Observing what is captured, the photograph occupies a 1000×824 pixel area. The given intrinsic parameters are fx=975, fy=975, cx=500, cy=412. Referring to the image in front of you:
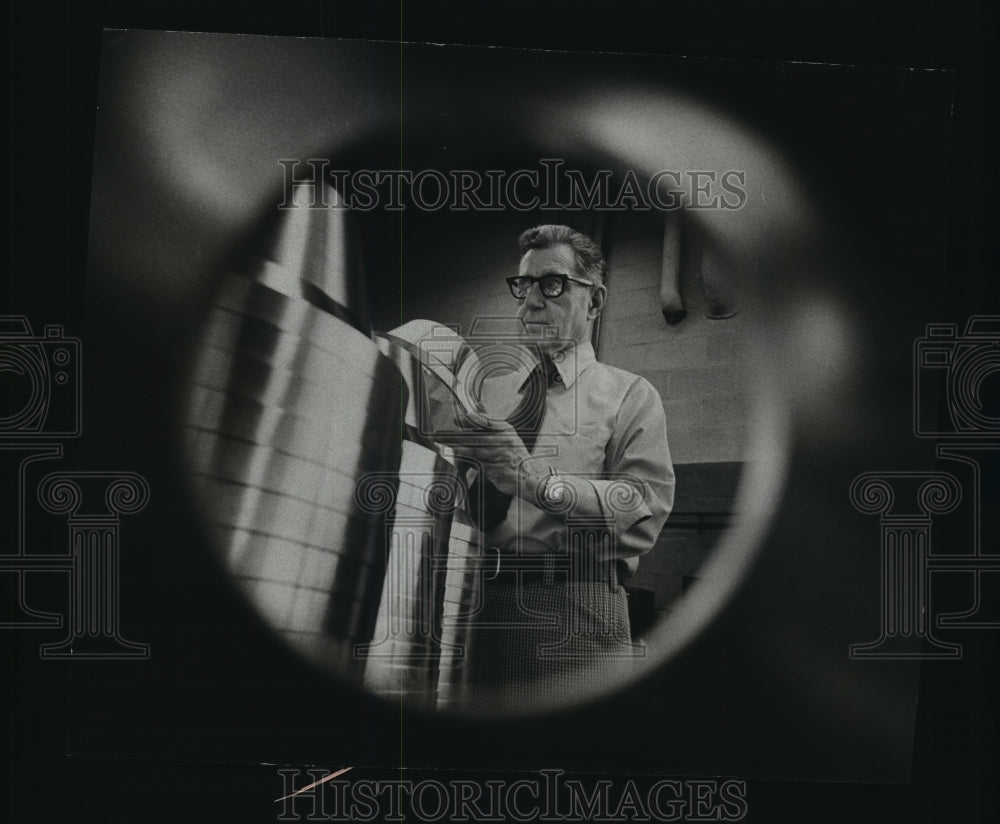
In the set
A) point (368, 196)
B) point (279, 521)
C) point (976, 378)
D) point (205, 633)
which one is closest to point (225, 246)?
point (368, 196)

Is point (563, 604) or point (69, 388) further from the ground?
point (69, 388)

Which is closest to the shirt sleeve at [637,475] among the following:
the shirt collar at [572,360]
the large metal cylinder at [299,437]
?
the shirt collar at [572,360]

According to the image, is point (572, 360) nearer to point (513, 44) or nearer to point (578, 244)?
point (578, 244)

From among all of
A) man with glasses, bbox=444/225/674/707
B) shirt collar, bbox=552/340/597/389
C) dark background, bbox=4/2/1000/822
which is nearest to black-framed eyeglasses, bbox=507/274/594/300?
Result: man with glasses, bbox=444/225/674/707

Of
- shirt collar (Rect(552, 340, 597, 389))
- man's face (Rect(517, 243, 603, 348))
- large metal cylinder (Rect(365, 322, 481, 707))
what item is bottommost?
large metal cylinder (Rect(365, 322, 481, 707))

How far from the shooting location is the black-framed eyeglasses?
112 inches

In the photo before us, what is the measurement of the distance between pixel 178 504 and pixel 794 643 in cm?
184

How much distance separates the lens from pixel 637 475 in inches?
112

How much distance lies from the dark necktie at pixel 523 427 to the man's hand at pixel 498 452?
19mm

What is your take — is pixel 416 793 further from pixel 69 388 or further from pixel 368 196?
pixel 368 196

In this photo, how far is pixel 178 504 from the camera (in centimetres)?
283

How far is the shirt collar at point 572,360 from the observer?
285 centimetres

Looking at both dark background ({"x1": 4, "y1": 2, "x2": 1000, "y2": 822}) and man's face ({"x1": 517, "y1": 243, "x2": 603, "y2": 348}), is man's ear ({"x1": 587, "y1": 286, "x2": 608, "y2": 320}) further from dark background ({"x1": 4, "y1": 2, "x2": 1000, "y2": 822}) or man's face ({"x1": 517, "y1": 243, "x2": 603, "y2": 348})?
dark background ({"x1": 4, "y1": 2, "x2": 1000, "y2": 822})

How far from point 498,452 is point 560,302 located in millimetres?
474
